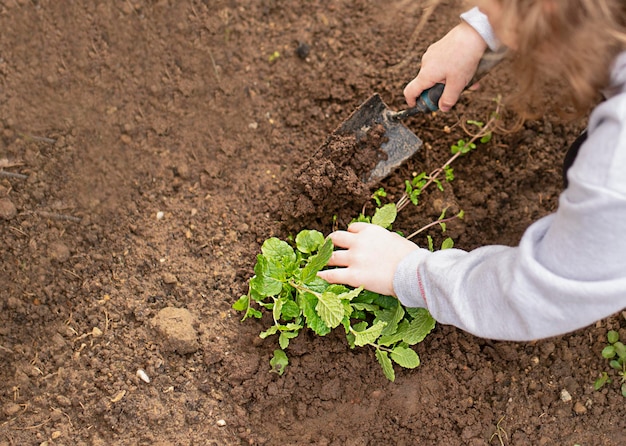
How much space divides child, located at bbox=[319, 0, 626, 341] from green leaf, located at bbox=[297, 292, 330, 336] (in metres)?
0.28

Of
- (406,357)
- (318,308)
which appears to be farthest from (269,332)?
(406,357)

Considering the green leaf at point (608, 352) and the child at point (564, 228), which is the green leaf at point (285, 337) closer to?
the child at point (564, 228)

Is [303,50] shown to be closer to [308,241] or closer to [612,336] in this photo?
[308,241]

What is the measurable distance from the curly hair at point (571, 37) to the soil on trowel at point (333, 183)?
2.10 ft

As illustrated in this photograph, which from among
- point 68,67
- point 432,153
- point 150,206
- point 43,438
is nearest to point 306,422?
point 43,438

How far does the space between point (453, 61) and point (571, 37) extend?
47 cm

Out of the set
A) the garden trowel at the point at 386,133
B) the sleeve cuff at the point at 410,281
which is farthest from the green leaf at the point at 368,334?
the garden trowel at the point at 386,133

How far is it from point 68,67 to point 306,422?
1.31 m

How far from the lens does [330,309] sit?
1439 mm

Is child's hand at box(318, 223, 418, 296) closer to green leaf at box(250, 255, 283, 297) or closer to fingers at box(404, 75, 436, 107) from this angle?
green leaf at box(250, 255, 283, 297)

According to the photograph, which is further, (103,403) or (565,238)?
(103,403)

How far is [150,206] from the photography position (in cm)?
176

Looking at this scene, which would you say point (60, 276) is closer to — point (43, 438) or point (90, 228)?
point (90, 228)

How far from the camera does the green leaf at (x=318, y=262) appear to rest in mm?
1454
